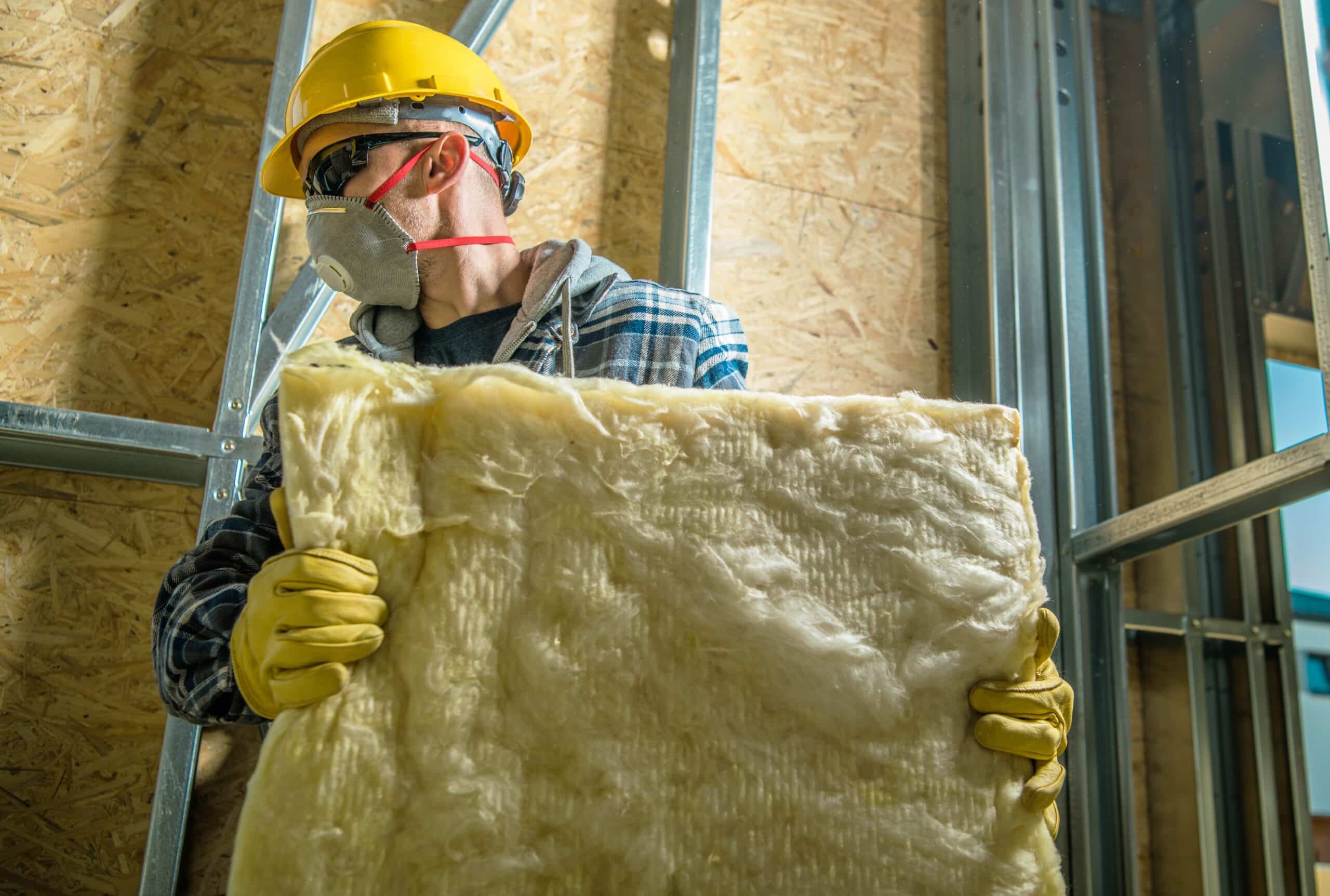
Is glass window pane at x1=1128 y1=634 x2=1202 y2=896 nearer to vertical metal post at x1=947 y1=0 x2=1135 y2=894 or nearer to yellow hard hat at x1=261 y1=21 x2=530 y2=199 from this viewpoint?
vertical metal post at x1=947 y1=0 x2=1135 y2=894

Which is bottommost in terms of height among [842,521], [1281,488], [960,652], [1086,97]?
[960,652]

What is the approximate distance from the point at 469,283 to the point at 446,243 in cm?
8

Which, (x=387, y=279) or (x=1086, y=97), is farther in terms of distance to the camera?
(x=1086, y=97)

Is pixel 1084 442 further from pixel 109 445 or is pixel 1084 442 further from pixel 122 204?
pixel 122 204

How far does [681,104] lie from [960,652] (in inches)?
78.3

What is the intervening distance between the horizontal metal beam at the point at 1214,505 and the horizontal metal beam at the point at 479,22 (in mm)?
1904

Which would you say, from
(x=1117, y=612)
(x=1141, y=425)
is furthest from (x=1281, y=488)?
(x=1141, y=425)

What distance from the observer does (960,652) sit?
1.02m

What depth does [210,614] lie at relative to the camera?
1.19 metres

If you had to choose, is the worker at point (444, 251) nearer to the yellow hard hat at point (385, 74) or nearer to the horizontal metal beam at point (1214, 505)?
the yellow hard hat at point (385, 74)

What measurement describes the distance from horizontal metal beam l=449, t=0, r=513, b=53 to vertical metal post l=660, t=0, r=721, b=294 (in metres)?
0.49

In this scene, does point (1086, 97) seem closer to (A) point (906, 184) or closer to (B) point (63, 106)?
(A) point (906, 184)

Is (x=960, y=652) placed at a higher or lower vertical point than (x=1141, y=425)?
lower

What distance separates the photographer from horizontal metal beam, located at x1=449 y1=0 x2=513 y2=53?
2412 millimetres
